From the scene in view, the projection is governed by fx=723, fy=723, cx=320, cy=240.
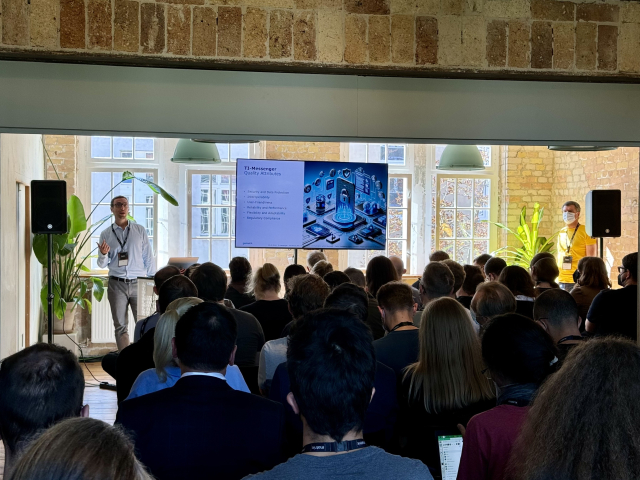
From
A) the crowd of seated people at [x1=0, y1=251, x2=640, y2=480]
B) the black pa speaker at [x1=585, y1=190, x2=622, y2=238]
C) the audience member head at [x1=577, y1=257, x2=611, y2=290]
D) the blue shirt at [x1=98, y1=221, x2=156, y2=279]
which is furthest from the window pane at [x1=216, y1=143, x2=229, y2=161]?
the crowd of seated people at [x1=0, y1=251, x2=640, y2=480]

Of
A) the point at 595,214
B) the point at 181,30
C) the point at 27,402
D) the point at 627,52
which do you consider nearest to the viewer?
the point at 27,402

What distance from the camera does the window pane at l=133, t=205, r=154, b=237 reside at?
32.9 ft

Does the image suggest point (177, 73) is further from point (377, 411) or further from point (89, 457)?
point (89, 457)

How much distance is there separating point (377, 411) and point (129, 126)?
1727 mm

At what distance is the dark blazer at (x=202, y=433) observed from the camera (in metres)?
2.12

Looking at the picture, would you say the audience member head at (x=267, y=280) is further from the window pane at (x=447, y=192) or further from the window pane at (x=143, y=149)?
the window pane at (x=447, y=192)

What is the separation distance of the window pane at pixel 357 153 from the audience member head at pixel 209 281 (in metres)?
6.16

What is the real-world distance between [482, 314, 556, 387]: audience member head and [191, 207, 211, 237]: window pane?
8189mm

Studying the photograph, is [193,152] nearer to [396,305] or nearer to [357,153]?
[357,153]

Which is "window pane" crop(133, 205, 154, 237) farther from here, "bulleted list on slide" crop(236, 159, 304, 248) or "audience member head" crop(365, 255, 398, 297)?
"audience member head" crop(365, 255, 398, 297)

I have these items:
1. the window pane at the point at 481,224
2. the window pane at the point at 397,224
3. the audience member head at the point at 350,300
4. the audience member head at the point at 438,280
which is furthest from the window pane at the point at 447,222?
the audience member head at the point at 350,300

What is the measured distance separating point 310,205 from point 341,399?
408 centimetres

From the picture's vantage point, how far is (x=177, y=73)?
341 cm

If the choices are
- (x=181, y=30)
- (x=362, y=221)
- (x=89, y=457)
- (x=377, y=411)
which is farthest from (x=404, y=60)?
(x=89, y=457)
